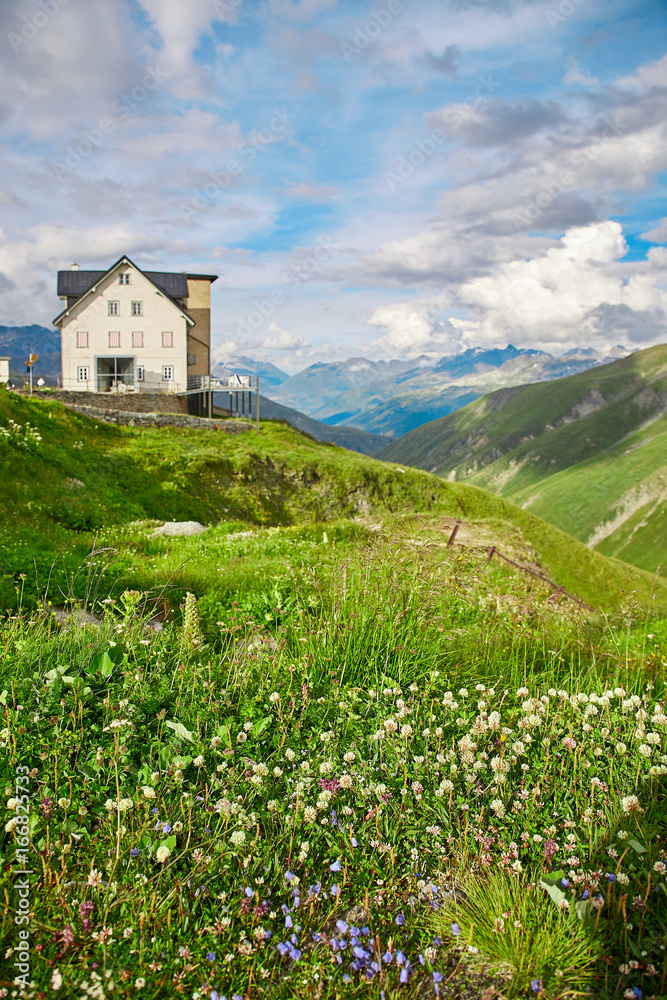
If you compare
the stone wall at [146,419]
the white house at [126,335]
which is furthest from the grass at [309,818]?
the white house at [126,335]

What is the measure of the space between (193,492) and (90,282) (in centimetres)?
4666

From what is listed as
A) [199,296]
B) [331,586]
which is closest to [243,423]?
[199,296]

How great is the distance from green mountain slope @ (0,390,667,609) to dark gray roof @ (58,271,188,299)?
28.4 metres

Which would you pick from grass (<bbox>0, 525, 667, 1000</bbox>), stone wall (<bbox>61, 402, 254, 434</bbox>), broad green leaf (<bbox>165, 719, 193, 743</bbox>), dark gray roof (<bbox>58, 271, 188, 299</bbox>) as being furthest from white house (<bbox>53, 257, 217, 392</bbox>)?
broad green leaf (<bbox>165, 719, 193, 743</bbox>)

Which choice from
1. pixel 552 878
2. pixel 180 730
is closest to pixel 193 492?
pixel 180 730

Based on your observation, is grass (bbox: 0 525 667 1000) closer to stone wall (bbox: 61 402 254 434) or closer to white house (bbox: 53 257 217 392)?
stone wall (bbox: 61 402 254 434)

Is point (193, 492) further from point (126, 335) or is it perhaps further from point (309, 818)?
point (126, 335)

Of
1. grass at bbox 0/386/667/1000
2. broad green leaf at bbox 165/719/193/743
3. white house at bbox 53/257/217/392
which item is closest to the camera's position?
grass at bbox 0/386/667/1000

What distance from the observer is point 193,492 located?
27672 mm

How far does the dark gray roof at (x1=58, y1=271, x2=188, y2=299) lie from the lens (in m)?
61.3

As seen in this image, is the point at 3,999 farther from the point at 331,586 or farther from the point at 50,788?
the point at 331,586

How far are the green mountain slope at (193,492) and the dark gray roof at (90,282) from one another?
28362 millimetres

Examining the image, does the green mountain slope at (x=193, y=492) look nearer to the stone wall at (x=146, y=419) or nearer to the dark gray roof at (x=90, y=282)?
the stone wall at (x=146, y=419)

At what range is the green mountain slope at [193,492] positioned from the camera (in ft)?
41.4
